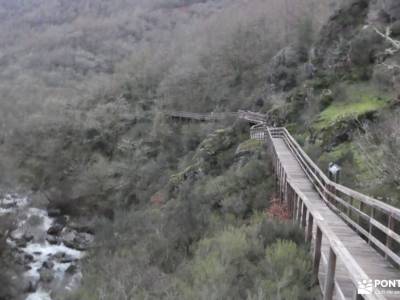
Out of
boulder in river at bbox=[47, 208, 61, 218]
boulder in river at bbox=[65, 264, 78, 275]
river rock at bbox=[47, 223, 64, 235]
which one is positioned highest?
boulder in river at bbox=[65, 264, 78, 275]

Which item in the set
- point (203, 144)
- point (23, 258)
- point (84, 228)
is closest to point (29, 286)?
point (23, 258)

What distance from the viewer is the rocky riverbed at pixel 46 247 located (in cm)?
2353

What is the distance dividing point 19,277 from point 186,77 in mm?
42144

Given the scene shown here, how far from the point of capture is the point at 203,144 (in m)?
35.0

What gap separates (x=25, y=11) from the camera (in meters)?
181

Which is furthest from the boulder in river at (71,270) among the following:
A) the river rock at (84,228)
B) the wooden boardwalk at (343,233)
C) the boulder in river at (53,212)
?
the boulder in river at (53,212)

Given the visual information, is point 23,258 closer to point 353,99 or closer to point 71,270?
point 71,270

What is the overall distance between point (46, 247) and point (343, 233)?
84.4 feet

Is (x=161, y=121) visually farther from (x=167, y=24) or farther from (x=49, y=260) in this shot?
(x=167, y=24)

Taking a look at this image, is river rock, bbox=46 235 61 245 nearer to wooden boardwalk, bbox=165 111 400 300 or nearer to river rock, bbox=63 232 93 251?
river rock, bbox=63 232 93 251

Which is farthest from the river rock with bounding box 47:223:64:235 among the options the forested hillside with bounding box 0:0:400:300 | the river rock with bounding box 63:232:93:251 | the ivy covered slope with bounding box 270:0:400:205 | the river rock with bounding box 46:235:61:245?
the ivy covered slope with bounding box 270:0:400:205

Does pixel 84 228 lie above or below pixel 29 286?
below

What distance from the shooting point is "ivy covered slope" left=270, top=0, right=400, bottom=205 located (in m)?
14.9

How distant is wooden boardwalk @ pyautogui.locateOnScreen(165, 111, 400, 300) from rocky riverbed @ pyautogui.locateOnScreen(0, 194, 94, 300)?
37.4 ft
